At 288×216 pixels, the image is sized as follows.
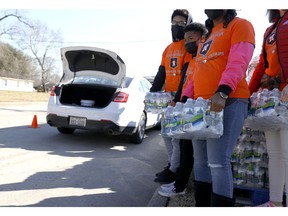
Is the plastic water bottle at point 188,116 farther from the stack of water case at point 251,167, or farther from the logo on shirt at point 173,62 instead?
the logo on shirt at point 173,62

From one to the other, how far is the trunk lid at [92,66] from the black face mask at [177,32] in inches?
82.0

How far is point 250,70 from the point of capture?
368 cm

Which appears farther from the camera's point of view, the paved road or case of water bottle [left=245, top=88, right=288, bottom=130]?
the paved road

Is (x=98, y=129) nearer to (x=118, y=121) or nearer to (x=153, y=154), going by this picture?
(x=118, y=121)

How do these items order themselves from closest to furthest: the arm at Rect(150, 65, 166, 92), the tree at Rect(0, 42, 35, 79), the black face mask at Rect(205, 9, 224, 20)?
the black face mask at Rect(205, 9, 224, 20)
the arm at Rect(150, 65, 166, 92)
the tree at Rect(0, 42, 35, 79)

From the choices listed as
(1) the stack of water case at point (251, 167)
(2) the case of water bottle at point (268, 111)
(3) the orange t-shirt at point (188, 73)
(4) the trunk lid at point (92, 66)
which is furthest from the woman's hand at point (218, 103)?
(4) the trunk lid at point (92, 66)

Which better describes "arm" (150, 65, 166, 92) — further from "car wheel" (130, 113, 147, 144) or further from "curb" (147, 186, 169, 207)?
"car wheel" (130, 113, 147, 144)

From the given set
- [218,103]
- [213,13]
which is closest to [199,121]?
[218,103]

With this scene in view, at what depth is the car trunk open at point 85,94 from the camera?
6265mm

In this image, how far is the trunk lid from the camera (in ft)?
19.3

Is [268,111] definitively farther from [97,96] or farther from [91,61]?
[97,96]

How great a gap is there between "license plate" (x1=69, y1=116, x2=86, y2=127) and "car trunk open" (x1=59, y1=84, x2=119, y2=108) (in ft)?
1.47

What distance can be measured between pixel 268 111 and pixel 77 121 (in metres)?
4.11

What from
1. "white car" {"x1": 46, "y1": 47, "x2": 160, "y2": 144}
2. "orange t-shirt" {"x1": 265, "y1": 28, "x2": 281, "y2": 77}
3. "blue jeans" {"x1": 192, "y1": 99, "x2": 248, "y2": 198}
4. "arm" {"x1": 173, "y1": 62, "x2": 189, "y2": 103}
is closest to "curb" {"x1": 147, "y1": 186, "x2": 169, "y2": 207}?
"blue jeans" {"x1": 192, "y1": 99, "x2": 248, "y2": 198}
